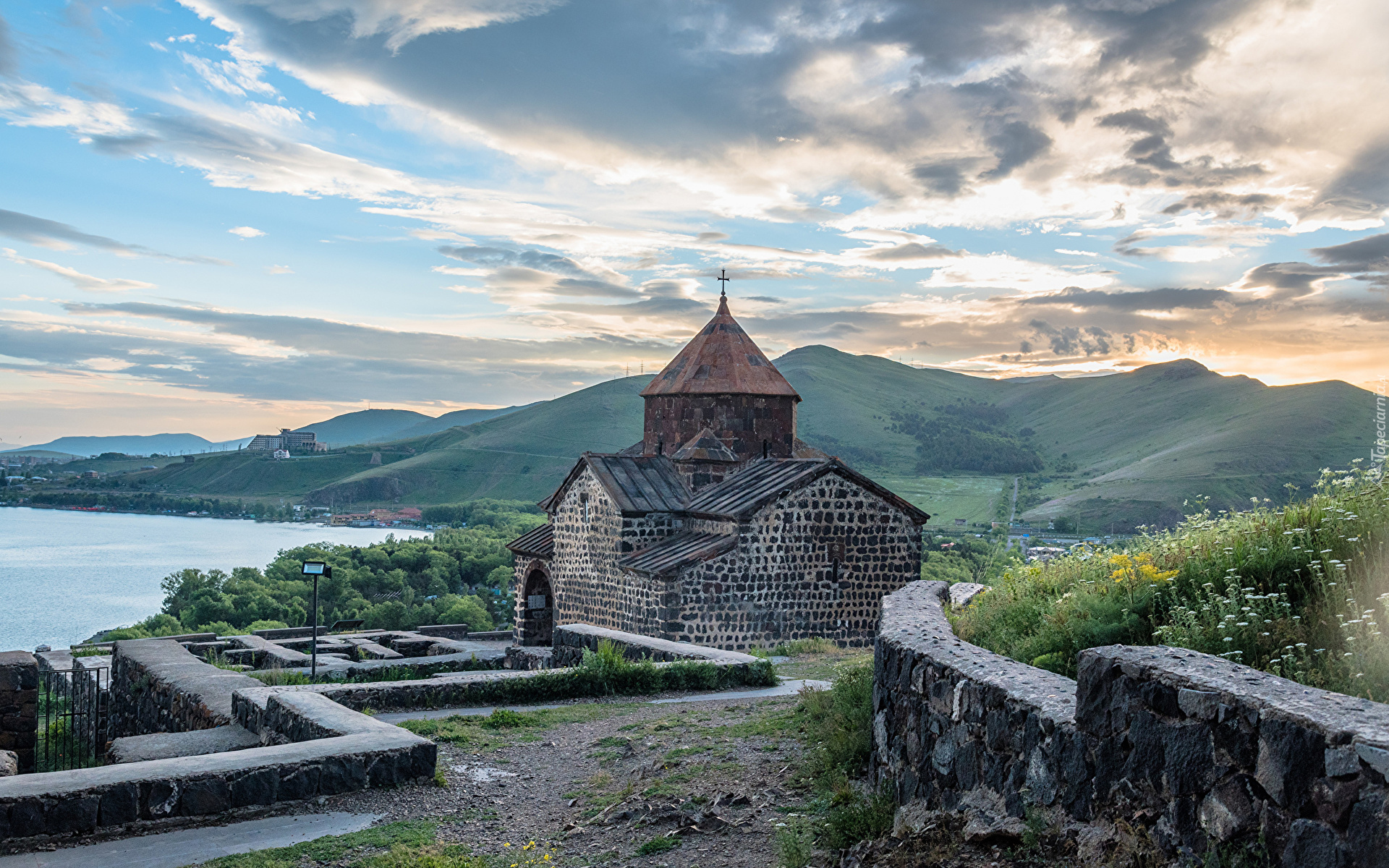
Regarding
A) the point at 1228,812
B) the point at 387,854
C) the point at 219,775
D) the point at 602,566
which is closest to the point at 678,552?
the point at 602,566

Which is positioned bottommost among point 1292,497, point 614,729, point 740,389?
point 614,729

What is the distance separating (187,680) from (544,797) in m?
5.88

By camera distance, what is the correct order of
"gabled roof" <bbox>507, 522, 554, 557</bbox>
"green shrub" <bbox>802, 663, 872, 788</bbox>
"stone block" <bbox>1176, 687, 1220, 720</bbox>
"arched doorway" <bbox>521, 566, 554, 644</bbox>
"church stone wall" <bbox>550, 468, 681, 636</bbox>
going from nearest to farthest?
"stone block" <bbox>1176, 687, 1220, 720</bbox>
"green shrub" <bbox>802, 663, 872, 788</bbox>
"church stone wall" <bbox>550, 468, 681, 636</bbox>
"gabled roof" <bbox>507, 522, 554, 557</bbox>
"arched doorway" <bbox>521, 566, 554, 644</bbox>

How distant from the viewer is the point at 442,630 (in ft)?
81.3

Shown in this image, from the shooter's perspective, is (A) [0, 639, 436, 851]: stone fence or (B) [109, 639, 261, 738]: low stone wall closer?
(A) [0, 639, 436, 851]: stone fence

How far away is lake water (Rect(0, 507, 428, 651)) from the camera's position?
70312 mm

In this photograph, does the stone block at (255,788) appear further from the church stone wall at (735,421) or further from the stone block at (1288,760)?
the church stone wall at (735,421)

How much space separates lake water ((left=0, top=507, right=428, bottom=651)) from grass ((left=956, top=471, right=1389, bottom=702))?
6270 cm

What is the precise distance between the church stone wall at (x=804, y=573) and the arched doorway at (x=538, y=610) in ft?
18.1

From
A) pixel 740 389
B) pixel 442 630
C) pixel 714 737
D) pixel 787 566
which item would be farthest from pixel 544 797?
pixel 442 630

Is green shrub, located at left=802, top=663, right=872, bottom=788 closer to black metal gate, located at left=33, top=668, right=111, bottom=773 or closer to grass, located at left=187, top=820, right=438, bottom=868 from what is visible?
grass, located at left=187, top=820, right=438, bottom=868

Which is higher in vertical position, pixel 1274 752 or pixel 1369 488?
pixel 1369 488

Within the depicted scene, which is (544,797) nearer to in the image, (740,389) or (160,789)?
(160,789)

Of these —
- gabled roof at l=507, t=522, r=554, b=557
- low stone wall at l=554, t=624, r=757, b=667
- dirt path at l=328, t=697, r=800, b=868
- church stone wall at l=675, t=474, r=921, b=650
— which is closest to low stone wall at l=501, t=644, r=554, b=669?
low stone wall at l=554, t=624, r=757, b=667
